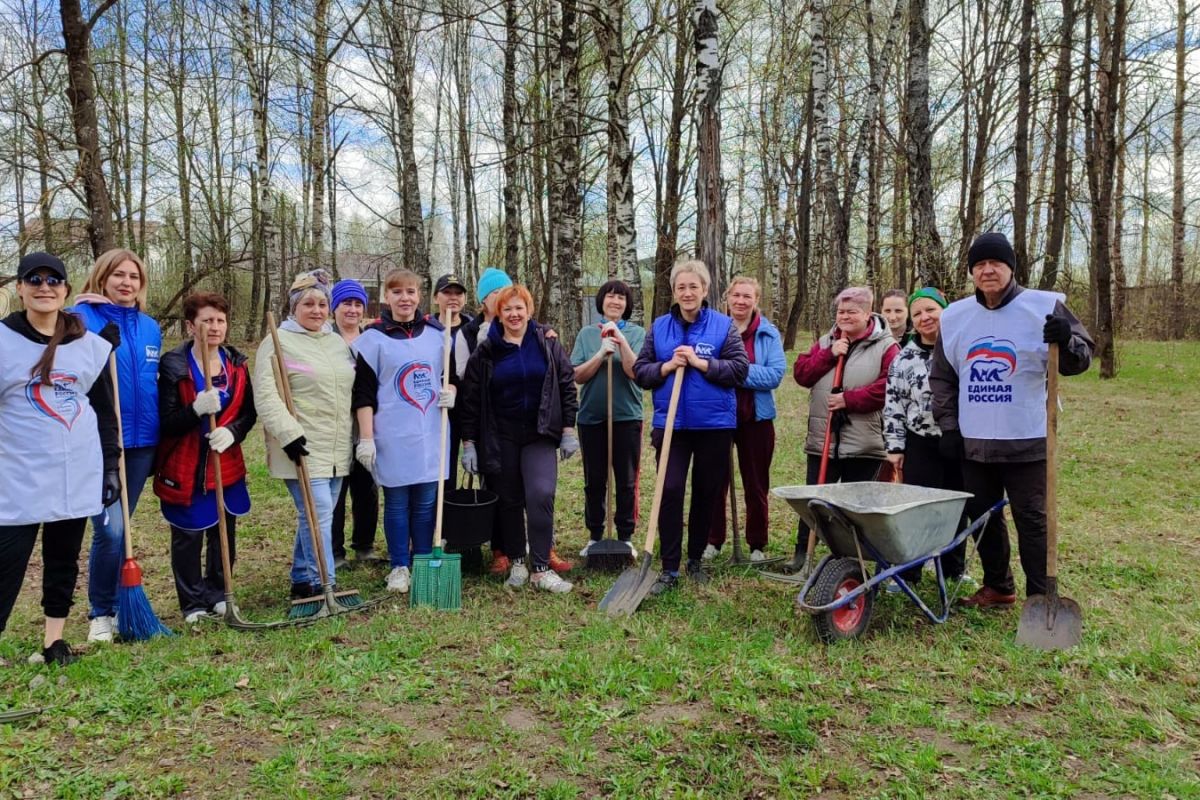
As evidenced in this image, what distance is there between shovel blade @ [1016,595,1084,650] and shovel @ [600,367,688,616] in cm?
187

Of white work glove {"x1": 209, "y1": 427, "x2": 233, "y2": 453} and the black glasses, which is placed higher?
the black glasses

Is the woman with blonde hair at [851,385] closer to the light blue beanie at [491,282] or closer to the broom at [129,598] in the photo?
the light blue beanie at [491,282]

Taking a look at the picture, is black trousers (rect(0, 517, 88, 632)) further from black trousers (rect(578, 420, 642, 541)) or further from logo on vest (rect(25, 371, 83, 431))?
black trousers (rect(578, 420, 642, 541))

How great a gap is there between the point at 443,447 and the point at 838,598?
7.85 feet

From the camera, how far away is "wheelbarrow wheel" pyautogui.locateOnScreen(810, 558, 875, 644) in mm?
3674

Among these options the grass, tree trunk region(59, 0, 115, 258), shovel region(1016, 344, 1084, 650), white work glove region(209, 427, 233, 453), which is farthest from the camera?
tree trunk region(59, 0, 115, 258)

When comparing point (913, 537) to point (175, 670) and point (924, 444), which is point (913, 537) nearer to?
point (924, 444)

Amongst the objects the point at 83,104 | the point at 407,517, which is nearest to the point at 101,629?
the point at 407,517

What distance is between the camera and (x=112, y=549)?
393 cm

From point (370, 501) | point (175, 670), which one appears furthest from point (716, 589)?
point (175, 670)

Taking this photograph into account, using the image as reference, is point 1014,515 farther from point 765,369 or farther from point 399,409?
point 399,409

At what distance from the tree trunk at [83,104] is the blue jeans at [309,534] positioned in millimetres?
4256

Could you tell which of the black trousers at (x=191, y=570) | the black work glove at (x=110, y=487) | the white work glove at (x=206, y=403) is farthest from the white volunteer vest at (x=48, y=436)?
the black trousers at (x=191, y=570)

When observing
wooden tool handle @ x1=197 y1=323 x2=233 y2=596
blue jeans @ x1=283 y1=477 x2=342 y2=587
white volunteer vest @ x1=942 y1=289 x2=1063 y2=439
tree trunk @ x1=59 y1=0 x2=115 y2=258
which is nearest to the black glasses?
wooden tool handle @ x1=197 y1=323 x2=233 y2=596
